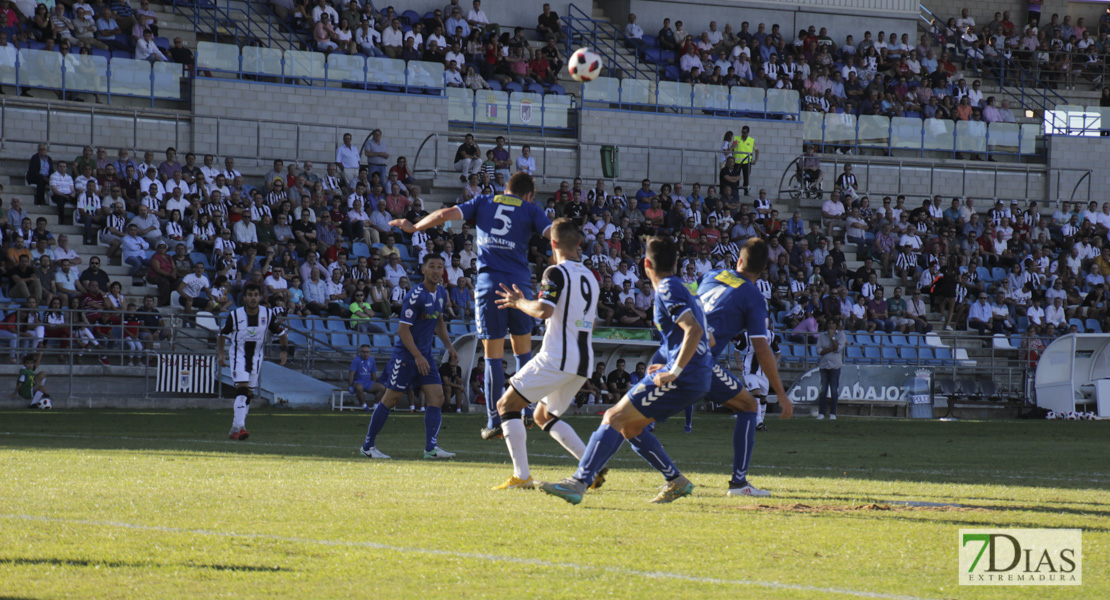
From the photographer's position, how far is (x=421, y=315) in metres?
12.4

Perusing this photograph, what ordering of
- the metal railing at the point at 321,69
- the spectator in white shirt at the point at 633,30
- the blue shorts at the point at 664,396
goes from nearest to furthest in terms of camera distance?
the blue shorts at the point at 664,396 < the metal railing at the point at 321,69 < the spectator in white shirt at the point at 633,30

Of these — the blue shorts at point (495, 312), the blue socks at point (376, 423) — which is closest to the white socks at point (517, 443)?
the blue shorts at point (495, 312)

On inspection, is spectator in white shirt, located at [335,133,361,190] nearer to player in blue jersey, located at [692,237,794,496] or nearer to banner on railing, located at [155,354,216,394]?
banner on railing, located at [155,354,216,394]

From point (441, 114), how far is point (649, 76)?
25.4ft

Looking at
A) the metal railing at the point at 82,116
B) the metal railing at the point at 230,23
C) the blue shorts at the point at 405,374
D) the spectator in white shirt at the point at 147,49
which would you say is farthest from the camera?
the metal railing at the point at 230,23

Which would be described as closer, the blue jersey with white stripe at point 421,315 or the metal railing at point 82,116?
the blue jersey with white stripe at point 421,315

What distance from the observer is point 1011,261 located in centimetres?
3356

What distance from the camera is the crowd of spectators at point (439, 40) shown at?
32.8m

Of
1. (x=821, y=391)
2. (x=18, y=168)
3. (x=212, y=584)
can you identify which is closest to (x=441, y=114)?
(x=18, y=168)

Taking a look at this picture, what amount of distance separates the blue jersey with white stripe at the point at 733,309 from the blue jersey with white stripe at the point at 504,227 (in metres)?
1.97

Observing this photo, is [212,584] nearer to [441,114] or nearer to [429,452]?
[429,452]

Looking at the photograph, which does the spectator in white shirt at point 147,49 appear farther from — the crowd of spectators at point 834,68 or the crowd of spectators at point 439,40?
the crowd of spectators at point 834,68

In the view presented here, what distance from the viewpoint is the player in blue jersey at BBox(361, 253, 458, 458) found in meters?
12.2

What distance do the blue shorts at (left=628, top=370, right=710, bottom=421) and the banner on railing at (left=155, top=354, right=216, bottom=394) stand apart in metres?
15.9
